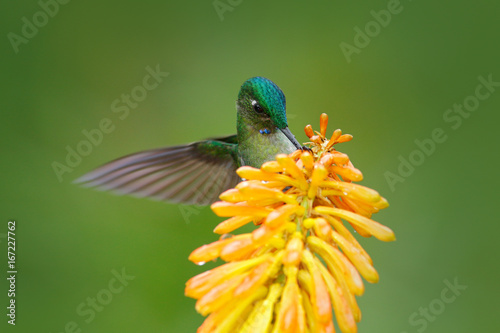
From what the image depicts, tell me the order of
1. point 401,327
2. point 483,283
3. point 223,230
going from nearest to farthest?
point 223,230 → point 401,327 → point 483,283

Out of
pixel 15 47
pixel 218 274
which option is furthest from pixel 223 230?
pixel 15 47

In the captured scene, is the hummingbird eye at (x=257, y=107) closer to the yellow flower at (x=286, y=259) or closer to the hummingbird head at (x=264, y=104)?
the hummingbird head at (x=264, y=104)

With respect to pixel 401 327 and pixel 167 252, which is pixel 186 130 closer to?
pixel 167 252

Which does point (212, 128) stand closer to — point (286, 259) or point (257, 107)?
point (257, 107)

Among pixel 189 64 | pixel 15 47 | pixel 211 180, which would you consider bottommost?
pixel 211 180

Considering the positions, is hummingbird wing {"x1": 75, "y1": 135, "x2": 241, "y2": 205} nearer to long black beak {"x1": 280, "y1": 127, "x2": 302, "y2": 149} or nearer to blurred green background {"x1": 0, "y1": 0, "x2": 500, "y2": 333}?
long black beak {"x1": 280, "y1": 127, "x2": 302, "y2": 149}

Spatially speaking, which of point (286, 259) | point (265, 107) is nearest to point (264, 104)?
point (265, 107)

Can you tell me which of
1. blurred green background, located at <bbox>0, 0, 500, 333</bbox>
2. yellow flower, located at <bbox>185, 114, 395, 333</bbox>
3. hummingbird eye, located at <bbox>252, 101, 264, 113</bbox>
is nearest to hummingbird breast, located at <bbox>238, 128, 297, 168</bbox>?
hummingbird eye, located at <bbox>252, 101, 264, 113</bbox>
